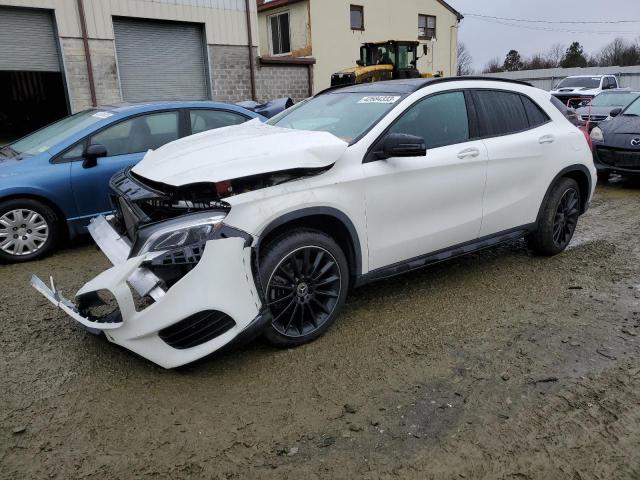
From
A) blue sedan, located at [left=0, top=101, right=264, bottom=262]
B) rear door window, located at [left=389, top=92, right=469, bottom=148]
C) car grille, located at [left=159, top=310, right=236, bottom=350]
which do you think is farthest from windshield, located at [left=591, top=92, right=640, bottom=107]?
car grille, located at [left=159, top=310, right=236, bottom=350]

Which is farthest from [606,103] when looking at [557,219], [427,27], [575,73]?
[575,73]

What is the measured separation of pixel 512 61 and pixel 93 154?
75.9m

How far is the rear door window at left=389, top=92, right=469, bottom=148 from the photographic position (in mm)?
3898

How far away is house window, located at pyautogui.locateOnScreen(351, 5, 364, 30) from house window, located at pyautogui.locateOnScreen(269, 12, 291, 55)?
3182mm

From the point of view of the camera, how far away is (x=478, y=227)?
171 inches

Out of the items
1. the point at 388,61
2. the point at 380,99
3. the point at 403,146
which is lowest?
the point at 403,146

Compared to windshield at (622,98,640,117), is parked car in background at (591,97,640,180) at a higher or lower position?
lower

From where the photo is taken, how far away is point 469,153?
4.15 m

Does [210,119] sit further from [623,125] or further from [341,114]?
[623,125]

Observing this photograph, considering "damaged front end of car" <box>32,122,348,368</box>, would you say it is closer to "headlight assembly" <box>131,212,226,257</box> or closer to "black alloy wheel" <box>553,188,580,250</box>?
"headlight assembly" <box>131,212,226,257</box>

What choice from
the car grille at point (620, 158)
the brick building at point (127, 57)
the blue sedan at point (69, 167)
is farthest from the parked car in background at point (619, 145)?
the brick building at point (127, 57)

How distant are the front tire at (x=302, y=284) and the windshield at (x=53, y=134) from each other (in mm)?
3512

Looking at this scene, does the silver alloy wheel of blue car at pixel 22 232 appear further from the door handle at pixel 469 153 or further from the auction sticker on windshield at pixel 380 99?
the door handle at pixel 469 153

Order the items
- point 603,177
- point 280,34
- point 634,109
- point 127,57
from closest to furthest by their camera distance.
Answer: point 634,109, point 603,177, point 127,57, point 280,34
